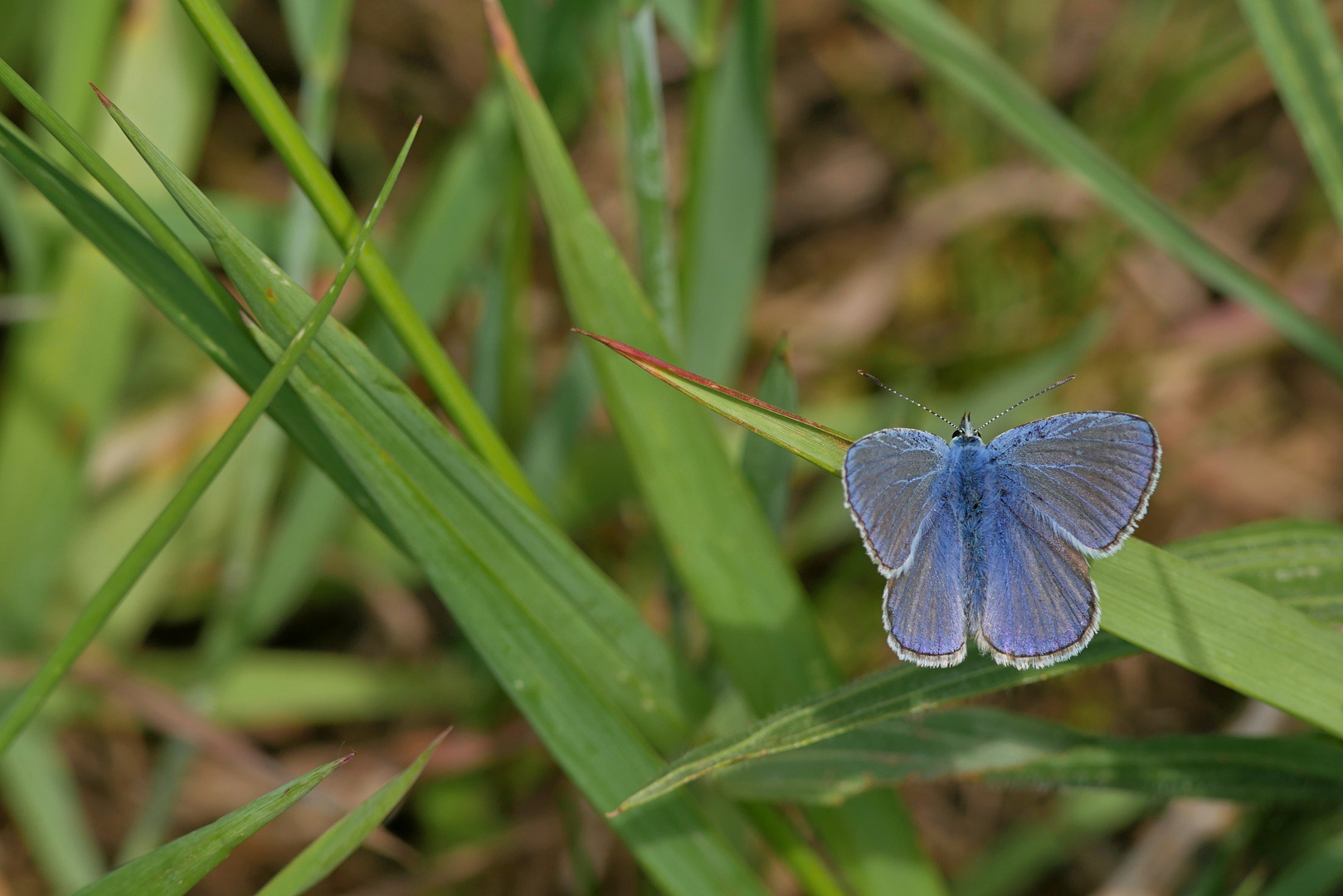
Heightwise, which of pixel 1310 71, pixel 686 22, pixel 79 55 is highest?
pixel 79 55

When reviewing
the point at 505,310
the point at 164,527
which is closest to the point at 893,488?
the point at 164,527

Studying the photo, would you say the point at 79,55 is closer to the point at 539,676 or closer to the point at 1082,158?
the point at 539,676

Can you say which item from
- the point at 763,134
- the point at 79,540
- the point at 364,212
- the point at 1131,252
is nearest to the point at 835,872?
the point at 763,134

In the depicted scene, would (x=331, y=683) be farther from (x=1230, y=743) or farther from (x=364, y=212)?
(x=1230, y=743)

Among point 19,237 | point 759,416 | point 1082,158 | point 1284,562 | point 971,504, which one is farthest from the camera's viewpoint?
point 1082,158

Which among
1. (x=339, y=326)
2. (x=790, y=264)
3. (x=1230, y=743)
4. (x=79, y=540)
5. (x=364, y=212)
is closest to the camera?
(x=339, y=326)

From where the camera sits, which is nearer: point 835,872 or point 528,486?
point 528,486

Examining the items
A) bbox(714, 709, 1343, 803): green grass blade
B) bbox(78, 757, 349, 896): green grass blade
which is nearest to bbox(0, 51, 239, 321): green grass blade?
bbox(78, 757, 349, 896): green grass blade

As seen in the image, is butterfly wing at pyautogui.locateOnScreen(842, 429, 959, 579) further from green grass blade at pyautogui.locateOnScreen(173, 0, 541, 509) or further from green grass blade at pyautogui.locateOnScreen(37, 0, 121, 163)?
green grass blade at pyautogui.locateOnScreen(37, 0, 121, 163)
